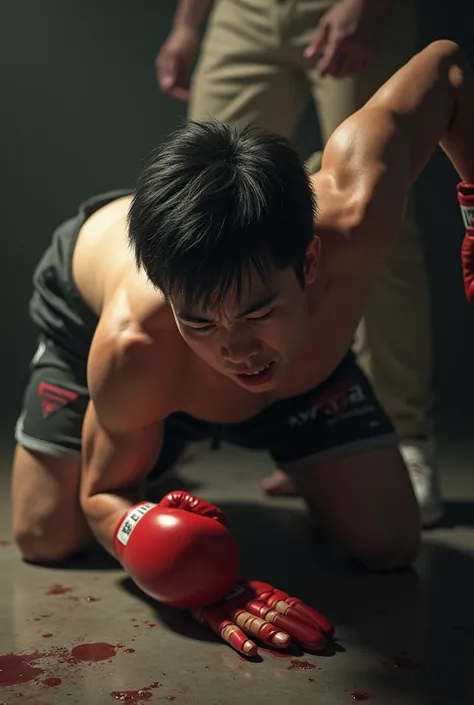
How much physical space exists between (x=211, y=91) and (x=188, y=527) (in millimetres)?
1076

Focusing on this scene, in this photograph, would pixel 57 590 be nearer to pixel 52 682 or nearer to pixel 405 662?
pixel 52 682

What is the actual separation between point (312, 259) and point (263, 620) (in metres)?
0.51

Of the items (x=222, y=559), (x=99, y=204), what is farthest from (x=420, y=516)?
(x=99, y=204)

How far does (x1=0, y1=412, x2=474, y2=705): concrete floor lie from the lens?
151cm

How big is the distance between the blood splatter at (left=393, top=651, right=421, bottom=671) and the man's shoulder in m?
0.50

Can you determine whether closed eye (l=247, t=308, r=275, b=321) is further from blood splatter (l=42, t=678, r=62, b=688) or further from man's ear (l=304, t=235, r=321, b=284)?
blood splatter (l=42, t=678, r=62, b=688)

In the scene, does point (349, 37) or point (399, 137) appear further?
point (349, 37)

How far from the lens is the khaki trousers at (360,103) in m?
2.23

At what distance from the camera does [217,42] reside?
240 cm

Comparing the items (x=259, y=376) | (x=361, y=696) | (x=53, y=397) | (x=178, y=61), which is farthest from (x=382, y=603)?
(x=178, y=61)

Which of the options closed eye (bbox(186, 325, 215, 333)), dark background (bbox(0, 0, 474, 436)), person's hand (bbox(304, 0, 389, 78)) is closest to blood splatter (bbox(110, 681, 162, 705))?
closed eye (bbox(186, 325, 215, 333))

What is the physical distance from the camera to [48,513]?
2.04 metres

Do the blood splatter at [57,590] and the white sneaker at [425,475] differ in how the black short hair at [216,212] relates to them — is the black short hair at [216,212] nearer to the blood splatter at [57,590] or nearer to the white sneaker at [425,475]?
the blood splatter at [57,590]

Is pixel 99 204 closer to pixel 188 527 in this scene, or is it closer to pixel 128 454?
pixel 128 454
